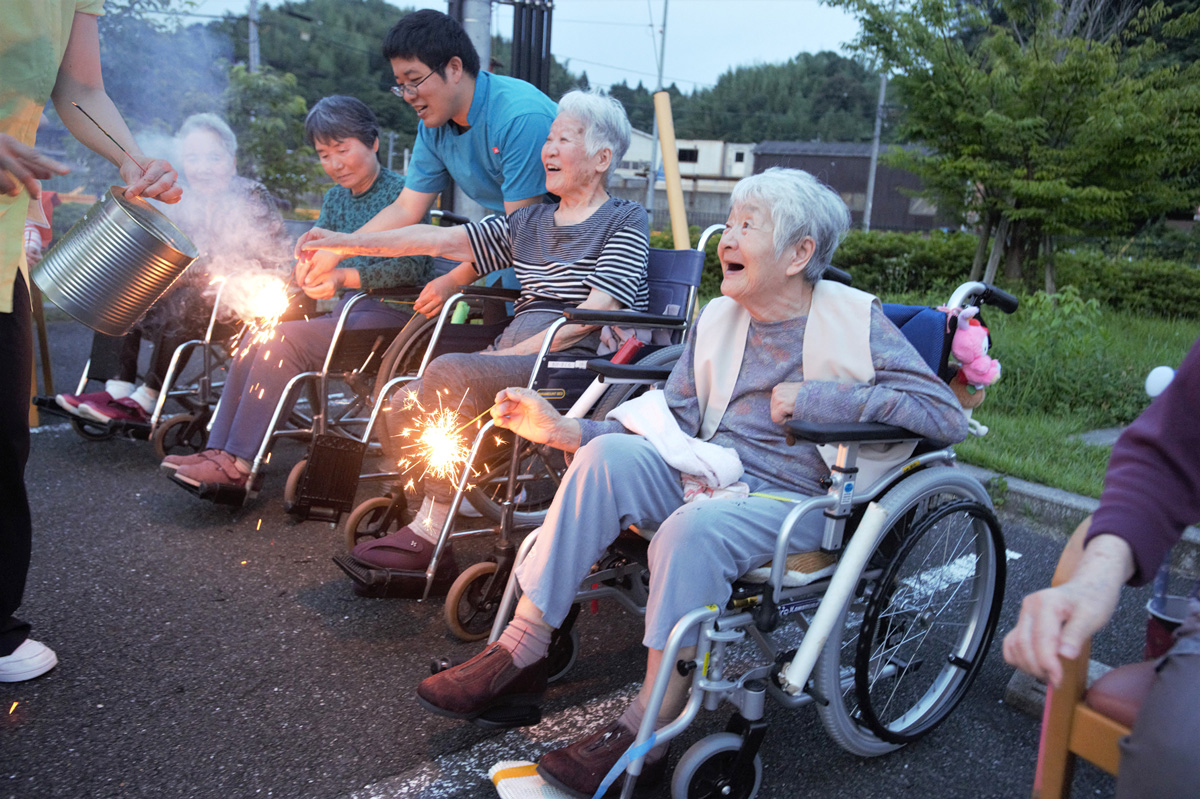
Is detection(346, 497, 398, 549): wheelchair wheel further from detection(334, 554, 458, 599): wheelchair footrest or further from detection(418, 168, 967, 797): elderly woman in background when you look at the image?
detection(418, 168, 967, 797): elderly woman in background

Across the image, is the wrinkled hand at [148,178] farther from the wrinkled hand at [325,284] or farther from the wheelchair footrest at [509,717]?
the wheelchair footrest at [509,717]

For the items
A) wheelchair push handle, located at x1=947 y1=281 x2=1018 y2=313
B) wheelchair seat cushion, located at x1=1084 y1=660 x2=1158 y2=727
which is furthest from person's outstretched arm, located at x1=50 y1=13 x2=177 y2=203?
wheelchair seat cushion, located at x1=1084 y1=660 x2=1158 y2=727

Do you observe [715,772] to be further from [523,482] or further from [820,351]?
[523,482]

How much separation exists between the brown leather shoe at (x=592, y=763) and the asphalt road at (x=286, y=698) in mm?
74

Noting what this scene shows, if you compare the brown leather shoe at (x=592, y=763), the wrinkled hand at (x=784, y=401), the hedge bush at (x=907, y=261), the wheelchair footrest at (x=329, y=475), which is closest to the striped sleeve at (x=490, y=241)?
the wheelchair footrest at (x=329, y=475)

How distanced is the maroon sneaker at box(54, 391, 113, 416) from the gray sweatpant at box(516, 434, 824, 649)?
10.9ft

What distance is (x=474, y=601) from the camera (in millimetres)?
2826

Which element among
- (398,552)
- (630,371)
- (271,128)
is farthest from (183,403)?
(271,128)

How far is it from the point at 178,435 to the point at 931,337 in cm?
368

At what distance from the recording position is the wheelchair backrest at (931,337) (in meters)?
2.40

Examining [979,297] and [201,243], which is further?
[201,243]

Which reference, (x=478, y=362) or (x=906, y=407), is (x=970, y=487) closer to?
(x=906, y=407)

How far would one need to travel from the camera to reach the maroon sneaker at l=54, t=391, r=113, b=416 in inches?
175

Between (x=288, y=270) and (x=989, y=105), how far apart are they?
7.89m
